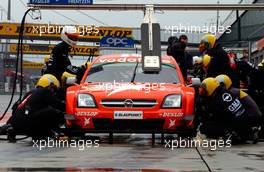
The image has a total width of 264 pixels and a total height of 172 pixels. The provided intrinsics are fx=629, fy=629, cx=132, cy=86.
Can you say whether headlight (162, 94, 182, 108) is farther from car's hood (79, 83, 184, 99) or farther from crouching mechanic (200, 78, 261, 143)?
crouching mechanic (200, 78, 261, 143)

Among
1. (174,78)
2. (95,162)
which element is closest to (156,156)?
(95,162)

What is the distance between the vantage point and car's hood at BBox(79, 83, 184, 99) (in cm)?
978

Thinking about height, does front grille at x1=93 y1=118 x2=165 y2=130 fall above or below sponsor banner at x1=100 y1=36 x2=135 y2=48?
below

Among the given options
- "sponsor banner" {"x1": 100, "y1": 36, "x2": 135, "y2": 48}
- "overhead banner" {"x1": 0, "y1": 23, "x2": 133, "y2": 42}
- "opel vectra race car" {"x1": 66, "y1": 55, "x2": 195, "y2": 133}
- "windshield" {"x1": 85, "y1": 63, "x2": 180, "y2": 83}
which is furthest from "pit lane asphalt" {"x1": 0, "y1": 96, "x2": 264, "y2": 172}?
"overhead banner" {"x1": 0, "y1": 23, "x2": 133, "y2": 42}

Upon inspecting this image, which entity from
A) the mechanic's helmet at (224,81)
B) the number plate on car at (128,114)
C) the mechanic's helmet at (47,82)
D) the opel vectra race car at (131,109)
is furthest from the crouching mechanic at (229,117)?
the mechanic's helmet at (47,82)

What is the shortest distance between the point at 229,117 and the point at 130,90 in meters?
1.69

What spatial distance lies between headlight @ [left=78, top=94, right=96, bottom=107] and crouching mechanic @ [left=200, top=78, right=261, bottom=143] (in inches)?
79.0

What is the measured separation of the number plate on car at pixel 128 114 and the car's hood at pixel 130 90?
0.82 feet

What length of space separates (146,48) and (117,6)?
208cm

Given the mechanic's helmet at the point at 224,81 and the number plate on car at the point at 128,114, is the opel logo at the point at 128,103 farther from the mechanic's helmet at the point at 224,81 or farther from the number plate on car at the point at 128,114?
the mechanic's helmet at the point at 224,81

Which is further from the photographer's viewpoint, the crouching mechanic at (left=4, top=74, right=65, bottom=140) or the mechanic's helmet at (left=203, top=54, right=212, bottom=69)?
the mechanic's helmet at (left=203, top=54, right=212, bottom=69)

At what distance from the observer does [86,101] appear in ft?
32.1

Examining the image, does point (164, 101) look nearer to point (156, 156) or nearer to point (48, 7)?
point (156, 156)

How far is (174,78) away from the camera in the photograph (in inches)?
437
